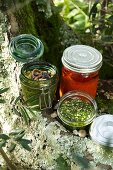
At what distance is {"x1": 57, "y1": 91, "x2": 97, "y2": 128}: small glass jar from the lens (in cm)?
142

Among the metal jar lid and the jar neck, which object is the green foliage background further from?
the jar neck

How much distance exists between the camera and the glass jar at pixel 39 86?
1.41 metres

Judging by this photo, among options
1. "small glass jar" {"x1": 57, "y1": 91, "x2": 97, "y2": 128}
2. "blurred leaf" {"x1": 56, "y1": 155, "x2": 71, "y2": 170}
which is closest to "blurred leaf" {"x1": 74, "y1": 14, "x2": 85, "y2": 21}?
"small glass jar" {"x1": 57, "y1": 91, "x2": 97, "y2": 128}

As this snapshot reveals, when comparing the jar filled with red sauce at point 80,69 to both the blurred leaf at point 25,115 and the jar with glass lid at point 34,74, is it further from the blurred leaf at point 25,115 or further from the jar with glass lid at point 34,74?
the blurred leaf at point 25,115

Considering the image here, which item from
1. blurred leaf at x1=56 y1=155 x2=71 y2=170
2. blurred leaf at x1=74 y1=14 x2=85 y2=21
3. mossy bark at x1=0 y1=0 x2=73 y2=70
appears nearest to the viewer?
blurred leaf at x1=56 y1=155 x2=71 y2=170

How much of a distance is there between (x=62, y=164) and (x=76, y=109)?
192 millimetres

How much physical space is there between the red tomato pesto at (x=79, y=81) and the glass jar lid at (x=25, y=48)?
114 millimetres

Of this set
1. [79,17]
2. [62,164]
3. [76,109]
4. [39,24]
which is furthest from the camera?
[79,17]

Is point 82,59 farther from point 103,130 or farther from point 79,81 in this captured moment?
point 103,130

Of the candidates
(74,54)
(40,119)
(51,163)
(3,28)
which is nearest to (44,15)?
(3,28)

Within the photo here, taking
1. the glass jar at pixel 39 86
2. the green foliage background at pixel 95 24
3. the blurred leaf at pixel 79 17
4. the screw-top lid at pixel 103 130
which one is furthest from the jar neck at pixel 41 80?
the blurred leaf at pixel 79 17

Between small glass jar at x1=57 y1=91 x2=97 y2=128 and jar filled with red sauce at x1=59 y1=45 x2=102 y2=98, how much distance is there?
0.03m

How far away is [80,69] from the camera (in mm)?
1423

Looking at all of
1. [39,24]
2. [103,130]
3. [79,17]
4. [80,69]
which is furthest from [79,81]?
[79,17]
